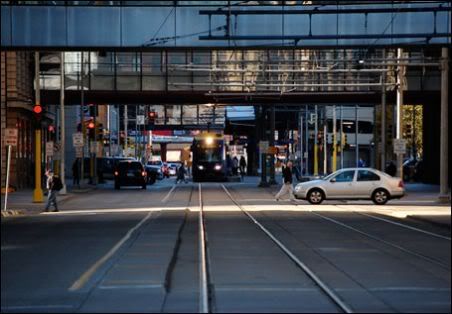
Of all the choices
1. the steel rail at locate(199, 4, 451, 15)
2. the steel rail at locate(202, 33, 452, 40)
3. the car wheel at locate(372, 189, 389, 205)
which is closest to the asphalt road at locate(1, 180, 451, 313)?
the steel rail at locate(202, 33, 452, 40)

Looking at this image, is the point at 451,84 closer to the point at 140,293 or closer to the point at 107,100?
the point at 107,100

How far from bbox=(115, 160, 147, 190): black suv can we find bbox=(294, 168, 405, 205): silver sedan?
63.5ft

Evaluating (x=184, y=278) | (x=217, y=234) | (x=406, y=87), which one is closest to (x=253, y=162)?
(x=406, y=87)

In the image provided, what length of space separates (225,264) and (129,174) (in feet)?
127

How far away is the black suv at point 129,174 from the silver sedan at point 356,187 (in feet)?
63.5

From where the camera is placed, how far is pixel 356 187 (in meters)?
35.0

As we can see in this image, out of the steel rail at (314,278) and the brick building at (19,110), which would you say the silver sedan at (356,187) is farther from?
the brick building at (19,110)

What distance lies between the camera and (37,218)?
2767 cm

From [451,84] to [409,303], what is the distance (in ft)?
136

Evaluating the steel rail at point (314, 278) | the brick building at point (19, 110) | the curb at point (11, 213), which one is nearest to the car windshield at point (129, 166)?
the brick building at point (19, 110)

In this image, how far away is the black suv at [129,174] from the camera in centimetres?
5262

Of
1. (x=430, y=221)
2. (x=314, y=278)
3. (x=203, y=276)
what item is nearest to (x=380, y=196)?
(x=430, y=221)

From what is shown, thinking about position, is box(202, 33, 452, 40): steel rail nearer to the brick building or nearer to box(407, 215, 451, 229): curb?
box(407, 215, 451, 229): curb

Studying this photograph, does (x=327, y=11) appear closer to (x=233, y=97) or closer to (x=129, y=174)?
(x=233, y=97)
